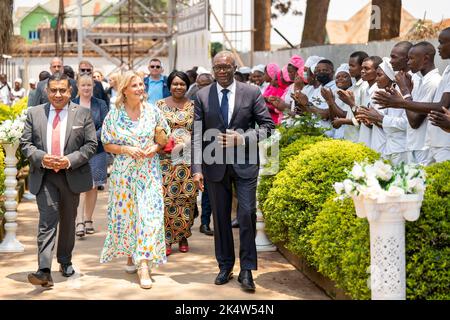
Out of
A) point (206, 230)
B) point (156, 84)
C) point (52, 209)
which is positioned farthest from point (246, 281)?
point (156, 84)

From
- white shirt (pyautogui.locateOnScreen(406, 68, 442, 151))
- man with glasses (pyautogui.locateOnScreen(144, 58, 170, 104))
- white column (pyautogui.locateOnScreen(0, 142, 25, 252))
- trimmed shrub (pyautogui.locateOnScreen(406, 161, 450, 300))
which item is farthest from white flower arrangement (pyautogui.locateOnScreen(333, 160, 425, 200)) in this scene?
man with glasses (pyautogui.locateOnScreen(144, 58, 170, 104))

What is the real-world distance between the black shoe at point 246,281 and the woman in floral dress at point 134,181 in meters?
0.91

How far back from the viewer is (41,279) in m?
7.90

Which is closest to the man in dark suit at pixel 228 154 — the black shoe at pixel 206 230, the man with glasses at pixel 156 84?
the black shoe at pixel 206 230

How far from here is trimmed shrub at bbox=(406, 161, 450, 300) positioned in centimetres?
591

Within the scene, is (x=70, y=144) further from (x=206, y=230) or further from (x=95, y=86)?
(x=95, y=86)

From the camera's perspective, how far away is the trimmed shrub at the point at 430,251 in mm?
5914

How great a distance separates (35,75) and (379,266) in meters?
44.9

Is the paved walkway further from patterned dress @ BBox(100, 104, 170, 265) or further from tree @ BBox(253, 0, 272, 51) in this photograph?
tree @ BBox(253, 0, 272, 51)

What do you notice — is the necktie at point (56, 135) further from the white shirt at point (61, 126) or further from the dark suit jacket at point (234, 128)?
the dark suit jacket at point (234, 128)

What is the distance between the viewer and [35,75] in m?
48.8

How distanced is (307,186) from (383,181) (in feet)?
7.77

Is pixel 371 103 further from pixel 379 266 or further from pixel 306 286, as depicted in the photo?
pixel 379 266

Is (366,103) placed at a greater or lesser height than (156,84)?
lesser
